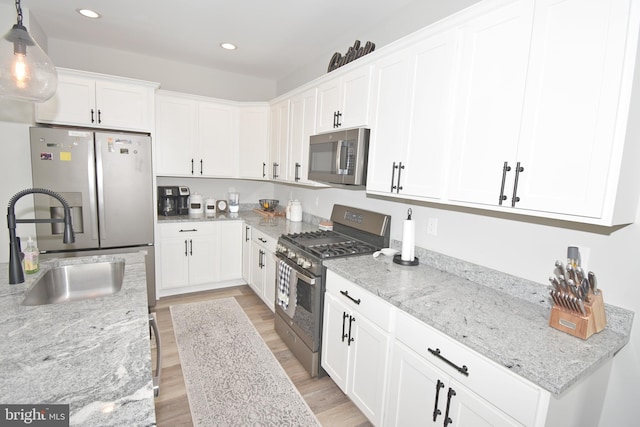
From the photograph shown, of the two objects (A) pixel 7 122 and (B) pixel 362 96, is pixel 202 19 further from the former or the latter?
(A) pixel 7 122

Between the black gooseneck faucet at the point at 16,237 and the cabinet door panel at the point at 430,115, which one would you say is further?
the cabinet door panel at the point at 430,115

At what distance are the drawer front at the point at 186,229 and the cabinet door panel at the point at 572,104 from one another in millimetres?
3266

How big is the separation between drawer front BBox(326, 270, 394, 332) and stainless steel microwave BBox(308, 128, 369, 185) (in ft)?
2.45

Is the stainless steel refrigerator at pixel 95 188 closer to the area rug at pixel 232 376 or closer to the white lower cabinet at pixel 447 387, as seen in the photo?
the area rug at pixel 232 376

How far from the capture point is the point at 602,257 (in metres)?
1.40

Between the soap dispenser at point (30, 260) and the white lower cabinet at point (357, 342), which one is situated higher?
the soap dispenser at point (30, 260)

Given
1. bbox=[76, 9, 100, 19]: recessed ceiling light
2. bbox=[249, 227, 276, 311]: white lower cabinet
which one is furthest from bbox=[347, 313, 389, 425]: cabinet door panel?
bbox=[76, 9, 100, 19]: recessed ceiling light

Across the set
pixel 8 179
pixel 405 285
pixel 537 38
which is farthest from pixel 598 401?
pixel 8 179

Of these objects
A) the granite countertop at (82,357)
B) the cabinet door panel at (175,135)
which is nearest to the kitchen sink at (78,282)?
the granite countertop at (82,357)

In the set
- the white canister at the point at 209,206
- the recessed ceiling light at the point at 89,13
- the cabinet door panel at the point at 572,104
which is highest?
the recessed ceiling light at the point at 89,13

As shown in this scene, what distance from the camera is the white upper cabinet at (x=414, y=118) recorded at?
5.65ft

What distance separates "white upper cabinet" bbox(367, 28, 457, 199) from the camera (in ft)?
5.65

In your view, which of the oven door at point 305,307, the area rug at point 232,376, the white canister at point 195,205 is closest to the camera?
the area rug at point 232,376

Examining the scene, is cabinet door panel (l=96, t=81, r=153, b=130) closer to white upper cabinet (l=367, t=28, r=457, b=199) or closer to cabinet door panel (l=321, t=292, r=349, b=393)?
white upper cabinet (l=367, t=28, r=457, b=199)
